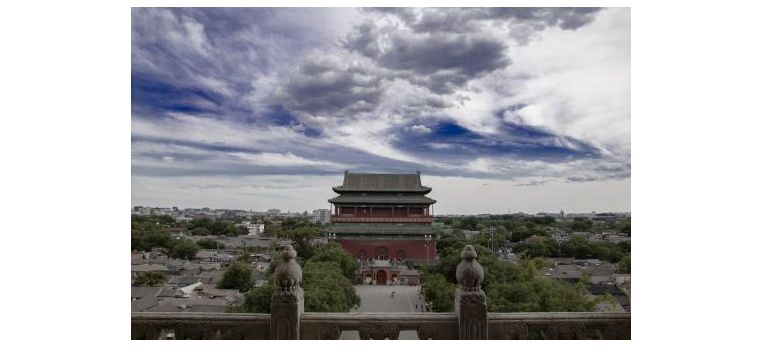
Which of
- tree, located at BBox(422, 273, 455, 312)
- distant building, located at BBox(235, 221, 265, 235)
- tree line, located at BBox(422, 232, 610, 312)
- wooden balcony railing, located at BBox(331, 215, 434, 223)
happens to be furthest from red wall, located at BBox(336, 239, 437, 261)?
tree, located at BBox(422, 273, 455, 312)

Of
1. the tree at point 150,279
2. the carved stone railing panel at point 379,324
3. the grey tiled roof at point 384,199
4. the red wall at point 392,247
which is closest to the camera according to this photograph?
the carved stone railing panel at point 379,324

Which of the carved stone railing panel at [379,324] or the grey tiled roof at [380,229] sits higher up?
the carved stone railing panel at [379,324]

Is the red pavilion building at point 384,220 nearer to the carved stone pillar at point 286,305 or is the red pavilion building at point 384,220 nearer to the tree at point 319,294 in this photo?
the tree at point 319,294

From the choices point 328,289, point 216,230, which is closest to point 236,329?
point 328,289

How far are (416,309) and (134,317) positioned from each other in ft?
28.1

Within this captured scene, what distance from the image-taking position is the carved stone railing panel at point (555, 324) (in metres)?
3.47

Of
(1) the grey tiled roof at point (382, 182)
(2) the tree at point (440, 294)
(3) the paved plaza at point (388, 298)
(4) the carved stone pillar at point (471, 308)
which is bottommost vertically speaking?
(3) the paved plaza at point (388, 298)

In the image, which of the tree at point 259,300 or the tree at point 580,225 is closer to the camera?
the tree at point 259,300

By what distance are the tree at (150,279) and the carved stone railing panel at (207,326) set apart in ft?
37.0

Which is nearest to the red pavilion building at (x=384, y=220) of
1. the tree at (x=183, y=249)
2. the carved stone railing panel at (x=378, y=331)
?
the tree at (x=183, y=249)

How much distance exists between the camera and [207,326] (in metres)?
3.43

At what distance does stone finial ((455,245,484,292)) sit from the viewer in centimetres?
326

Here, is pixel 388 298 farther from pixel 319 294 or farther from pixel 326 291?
pixel 319 294

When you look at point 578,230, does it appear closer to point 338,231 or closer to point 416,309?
point 416,309
